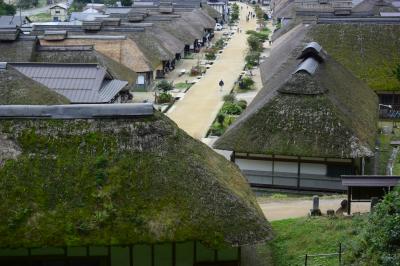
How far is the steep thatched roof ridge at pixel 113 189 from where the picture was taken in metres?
16.1

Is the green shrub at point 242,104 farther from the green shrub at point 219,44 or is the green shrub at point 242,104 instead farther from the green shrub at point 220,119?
the green shrub at point 219,44

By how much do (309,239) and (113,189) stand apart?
656 centimetres

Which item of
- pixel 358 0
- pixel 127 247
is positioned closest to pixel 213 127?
pixel 127 247

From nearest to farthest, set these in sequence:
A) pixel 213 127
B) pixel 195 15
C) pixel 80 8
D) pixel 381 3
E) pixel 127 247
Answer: pixel 127 247 < pixel 213 127 < pixel 381 3 < pixel 195 15 < pixel 80 8

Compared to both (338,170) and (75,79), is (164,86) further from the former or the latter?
(338,170)

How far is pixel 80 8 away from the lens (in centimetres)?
11650

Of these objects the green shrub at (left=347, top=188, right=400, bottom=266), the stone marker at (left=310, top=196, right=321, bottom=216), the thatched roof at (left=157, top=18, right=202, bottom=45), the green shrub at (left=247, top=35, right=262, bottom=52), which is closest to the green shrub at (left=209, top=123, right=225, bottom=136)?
the stone marker at (left=310, top=196, right=321, bottom=216)

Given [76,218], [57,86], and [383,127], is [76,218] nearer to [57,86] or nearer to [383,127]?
[57,86]

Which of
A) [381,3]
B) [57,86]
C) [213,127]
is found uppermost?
[381,3]

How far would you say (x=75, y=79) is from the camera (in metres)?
38.9

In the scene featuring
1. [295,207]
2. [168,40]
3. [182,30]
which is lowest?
[295,207]

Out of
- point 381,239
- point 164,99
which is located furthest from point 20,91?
point 164,99

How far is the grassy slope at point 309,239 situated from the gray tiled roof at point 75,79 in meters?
20.0

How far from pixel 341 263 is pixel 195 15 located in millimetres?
71984
